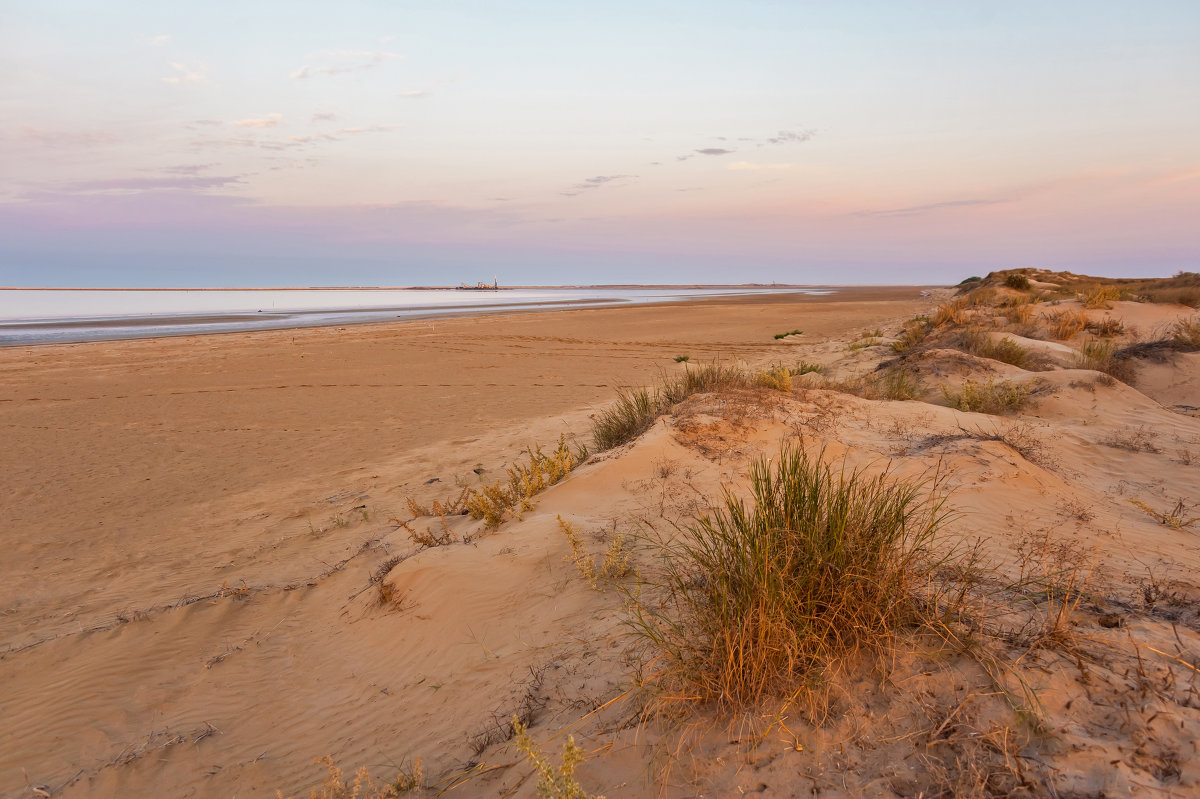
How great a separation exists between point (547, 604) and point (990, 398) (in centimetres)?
708

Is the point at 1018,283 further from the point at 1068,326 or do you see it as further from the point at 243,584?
the point at 243,584

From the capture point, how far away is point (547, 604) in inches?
136

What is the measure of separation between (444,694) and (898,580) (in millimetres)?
2082

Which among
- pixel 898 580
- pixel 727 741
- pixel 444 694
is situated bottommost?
pixel 444 694

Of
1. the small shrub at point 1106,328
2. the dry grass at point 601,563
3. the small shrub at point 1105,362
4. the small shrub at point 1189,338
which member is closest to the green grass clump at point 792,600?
the dry grass at point 601,563

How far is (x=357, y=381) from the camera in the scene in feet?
44.4

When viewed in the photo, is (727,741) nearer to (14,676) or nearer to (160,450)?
(14,676)

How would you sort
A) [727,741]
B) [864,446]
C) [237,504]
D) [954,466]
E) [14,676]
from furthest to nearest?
[237,504], [864,446], [954,466], [14,676], [727,741]

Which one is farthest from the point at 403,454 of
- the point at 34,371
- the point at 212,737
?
the point at 34,371

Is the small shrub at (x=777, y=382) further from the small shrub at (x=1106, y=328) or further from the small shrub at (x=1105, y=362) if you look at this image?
the small shrub at (x=1106, y=328)

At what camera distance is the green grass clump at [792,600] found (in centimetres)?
216

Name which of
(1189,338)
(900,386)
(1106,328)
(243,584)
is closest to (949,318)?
(1106,328)

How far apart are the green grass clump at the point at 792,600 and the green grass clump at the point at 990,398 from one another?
6099mm

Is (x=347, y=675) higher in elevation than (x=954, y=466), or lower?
lower
